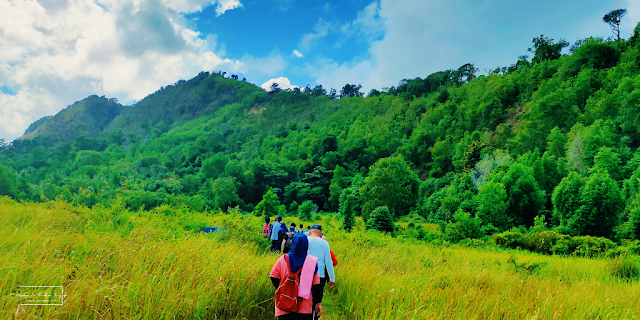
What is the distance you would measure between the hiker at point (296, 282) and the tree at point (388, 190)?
106ft

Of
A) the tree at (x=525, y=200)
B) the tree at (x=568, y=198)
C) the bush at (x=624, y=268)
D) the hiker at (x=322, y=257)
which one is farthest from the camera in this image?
the tree at (x=525, y=200)

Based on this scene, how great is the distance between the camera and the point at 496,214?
2755 centimetres

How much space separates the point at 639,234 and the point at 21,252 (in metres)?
27.6

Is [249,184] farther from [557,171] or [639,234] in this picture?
[639,234]

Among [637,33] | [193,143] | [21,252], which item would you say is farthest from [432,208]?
[193,143]

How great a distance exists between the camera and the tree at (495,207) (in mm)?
27484

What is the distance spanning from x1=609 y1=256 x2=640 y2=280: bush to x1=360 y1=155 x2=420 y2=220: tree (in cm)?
2609

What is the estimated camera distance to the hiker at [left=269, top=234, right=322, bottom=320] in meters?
2.97

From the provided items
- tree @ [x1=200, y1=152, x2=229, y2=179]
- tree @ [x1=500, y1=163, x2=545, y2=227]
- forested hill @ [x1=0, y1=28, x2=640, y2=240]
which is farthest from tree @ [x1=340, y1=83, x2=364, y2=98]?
tree @ [x1=500, y1=163, x2=545, y2=227]

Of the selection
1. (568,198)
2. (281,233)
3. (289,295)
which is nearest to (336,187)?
(568,198)

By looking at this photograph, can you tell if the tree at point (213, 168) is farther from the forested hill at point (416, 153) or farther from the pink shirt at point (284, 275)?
the pink shirt at point (284, 275)

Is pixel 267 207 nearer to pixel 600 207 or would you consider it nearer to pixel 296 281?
pixel 600 207

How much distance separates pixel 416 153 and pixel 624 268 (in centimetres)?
5498

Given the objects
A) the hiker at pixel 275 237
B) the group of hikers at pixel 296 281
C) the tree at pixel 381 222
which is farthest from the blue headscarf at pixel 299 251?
the tree at pixel 381 222
